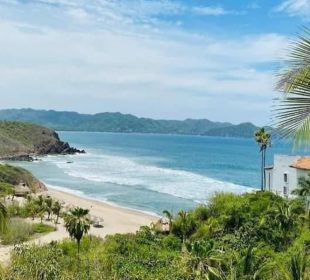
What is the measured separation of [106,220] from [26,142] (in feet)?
373

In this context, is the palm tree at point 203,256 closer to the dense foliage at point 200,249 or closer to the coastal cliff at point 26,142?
the dense foliage at point 200,249

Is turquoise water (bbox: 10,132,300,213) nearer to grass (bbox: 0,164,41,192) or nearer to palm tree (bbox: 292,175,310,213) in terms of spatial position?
grass (bbox: 0,164,41,192)

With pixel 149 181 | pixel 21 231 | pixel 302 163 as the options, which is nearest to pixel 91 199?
pixel 149 181

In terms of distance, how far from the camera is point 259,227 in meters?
43.9

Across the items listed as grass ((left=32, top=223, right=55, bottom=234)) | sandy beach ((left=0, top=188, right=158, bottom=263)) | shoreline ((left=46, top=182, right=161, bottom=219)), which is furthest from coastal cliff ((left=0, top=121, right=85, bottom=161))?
grass ((left=32, top=223, right=55, bottom=234))

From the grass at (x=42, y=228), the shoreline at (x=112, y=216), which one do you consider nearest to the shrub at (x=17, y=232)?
the grass at (x=42, y=228)

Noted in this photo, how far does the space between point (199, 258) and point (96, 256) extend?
848 cm

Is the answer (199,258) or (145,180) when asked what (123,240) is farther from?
(145,180)

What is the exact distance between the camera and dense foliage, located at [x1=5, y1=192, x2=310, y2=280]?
28.9 meters

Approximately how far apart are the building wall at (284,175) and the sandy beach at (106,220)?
1470 cm

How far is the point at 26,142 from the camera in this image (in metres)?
166

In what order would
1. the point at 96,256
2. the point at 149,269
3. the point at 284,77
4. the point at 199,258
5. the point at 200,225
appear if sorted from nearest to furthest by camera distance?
the point at 284,77 < the point at 199,258 < the point at 149,269 < the point at 96,256 < the point at 200,225

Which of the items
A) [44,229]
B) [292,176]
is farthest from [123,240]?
[292,176]

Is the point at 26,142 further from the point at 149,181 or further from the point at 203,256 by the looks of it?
the point at 203,256
